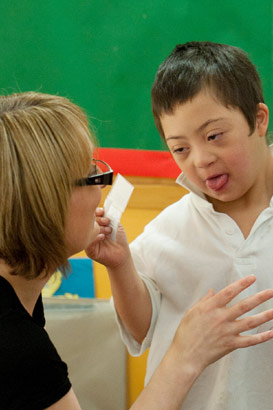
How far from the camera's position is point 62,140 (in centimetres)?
102

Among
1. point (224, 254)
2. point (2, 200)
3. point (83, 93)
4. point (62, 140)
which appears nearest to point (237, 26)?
point (83, 93)

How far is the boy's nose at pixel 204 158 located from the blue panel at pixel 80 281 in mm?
843

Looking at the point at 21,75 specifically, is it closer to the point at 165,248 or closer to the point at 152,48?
the point at 152,48

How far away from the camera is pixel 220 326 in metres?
1.10

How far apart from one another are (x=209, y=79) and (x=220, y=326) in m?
0.49

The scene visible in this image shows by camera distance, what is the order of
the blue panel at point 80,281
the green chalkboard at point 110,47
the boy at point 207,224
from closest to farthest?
the boy at point 207,224 < the green chalkboard at point 110,47 < the blue panel at point 80,281

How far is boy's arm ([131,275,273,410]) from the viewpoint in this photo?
1081mm

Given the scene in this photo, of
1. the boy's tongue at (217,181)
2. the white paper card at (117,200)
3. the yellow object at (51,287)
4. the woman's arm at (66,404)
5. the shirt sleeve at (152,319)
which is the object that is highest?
the boy's tongue at (217,181)

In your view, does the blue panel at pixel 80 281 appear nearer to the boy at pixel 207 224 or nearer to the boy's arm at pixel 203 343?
the boy at pixel 207 224

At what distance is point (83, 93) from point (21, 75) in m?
0.22

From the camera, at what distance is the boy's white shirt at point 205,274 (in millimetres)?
1240

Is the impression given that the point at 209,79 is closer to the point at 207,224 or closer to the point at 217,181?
the point at 217,181

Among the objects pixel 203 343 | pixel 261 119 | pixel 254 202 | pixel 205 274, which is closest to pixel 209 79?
pixel 261 119

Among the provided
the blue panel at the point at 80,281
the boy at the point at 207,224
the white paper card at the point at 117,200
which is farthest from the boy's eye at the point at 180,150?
the blue panel at the point at 80,281
